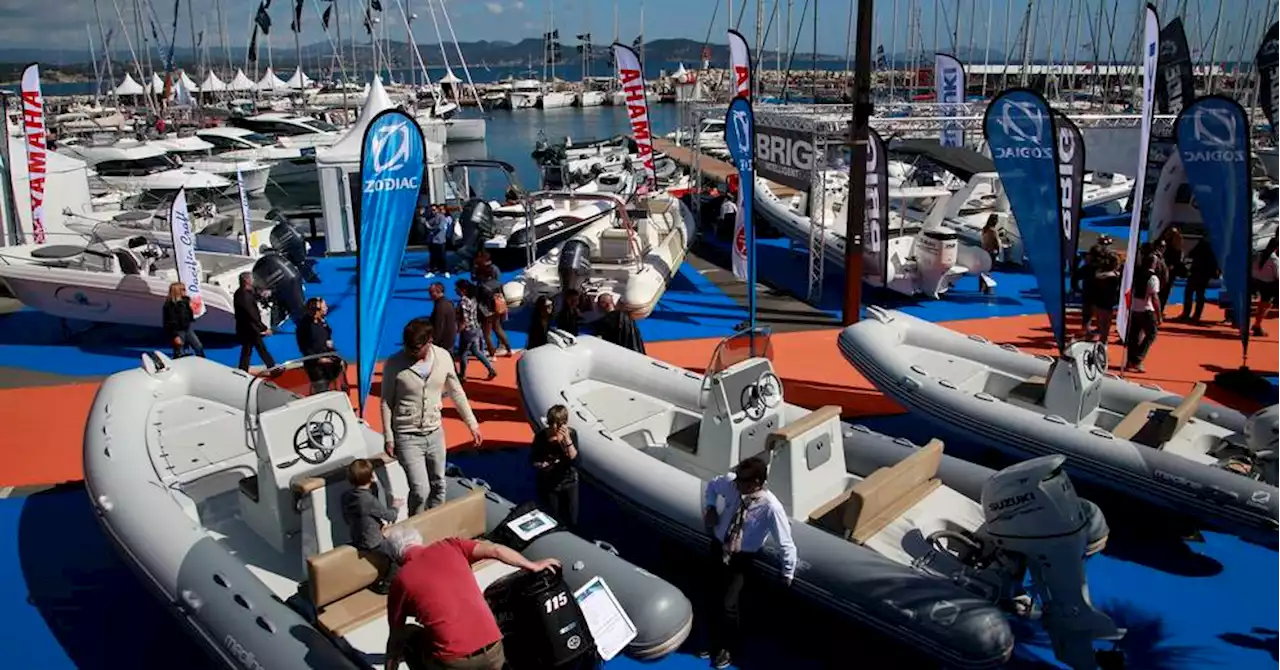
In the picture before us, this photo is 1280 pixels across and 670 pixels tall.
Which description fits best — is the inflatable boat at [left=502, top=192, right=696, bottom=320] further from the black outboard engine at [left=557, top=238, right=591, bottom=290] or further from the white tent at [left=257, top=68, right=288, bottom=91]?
the white tent at [left=257, top=68, right=288, bottom=91]

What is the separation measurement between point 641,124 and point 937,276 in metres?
6.08

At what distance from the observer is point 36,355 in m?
11.1

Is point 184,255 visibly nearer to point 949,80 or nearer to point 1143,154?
point 1143,154

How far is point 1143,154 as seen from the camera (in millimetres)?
8297

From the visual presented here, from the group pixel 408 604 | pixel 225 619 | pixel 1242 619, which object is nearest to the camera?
pixel 408 604

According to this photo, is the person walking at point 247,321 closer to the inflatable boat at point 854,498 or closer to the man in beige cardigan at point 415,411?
the inflatable boat at point 854,498

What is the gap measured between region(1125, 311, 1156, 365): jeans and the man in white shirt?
6.52m

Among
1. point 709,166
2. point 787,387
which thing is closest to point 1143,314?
point 787,387

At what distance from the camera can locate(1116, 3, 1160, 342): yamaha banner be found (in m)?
8.10

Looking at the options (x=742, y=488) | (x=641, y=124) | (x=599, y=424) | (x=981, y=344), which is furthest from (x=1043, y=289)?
(x=641, y=124)

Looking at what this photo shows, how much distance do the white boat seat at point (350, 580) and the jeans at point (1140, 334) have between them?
7749mm

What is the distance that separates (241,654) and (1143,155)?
8.38m

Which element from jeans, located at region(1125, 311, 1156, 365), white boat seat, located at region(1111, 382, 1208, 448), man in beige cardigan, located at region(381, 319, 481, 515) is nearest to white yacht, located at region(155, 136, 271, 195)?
man in beige cardigan, located at region(381, 319, 481, 515)

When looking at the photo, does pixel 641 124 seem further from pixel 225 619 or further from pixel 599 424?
pixel 225 619
